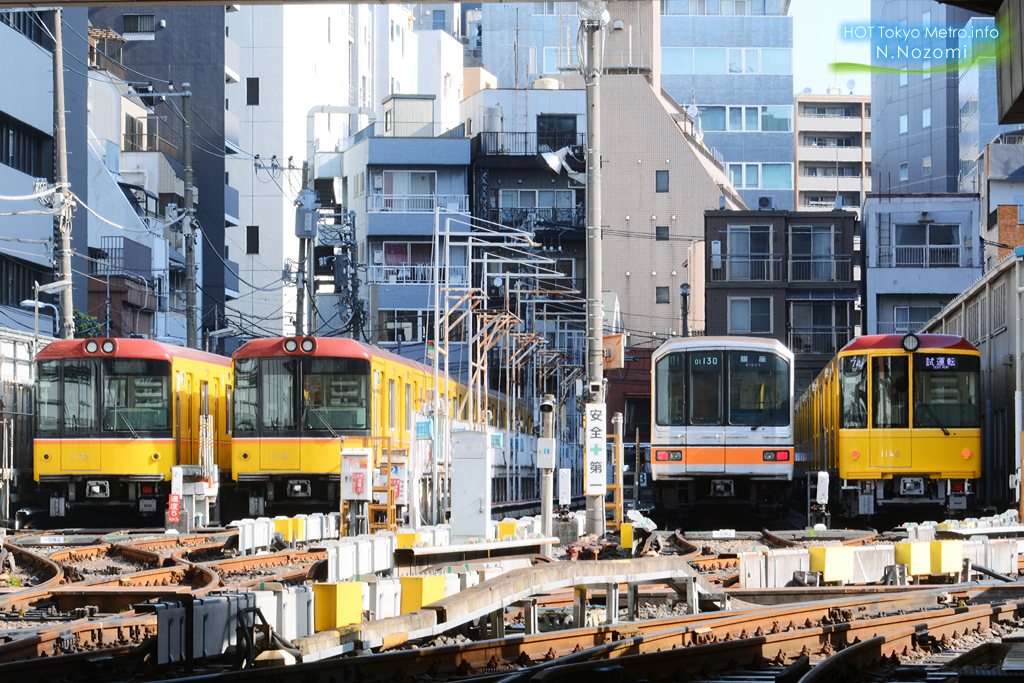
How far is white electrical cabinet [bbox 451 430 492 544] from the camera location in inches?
523

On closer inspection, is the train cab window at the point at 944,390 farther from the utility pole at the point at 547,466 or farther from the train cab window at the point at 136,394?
the train cab window at the point at 136,394

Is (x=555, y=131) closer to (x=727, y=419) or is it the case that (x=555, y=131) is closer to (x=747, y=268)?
(x=747, y=268)

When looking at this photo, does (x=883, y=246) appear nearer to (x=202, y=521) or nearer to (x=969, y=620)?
(x=202, y=521)

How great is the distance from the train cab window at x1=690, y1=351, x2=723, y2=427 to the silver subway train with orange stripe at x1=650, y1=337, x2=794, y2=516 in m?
0.01

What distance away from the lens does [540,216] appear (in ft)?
152

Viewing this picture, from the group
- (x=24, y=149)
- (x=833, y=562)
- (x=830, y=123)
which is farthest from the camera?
(x=830, y=123)

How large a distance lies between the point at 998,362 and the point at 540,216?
84.8 ft

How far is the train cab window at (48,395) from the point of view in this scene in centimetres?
1967

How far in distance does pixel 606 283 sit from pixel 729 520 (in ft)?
83.1

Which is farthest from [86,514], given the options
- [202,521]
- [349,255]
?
[349,255]

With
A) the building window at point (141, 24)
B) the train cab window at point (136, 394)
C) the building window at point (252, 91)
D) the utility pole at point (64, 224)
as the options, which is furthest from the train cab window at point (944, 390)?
the building window at point (252, 91)

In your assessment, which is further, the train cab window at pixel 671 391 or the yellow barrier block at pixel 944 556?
the train cab window at pixel 671 391

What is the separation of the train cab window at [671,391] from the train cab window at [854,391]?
2.36 m

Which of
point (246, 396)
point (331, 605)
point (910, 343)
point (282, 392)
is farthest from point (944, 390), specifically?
point (331, 605)
